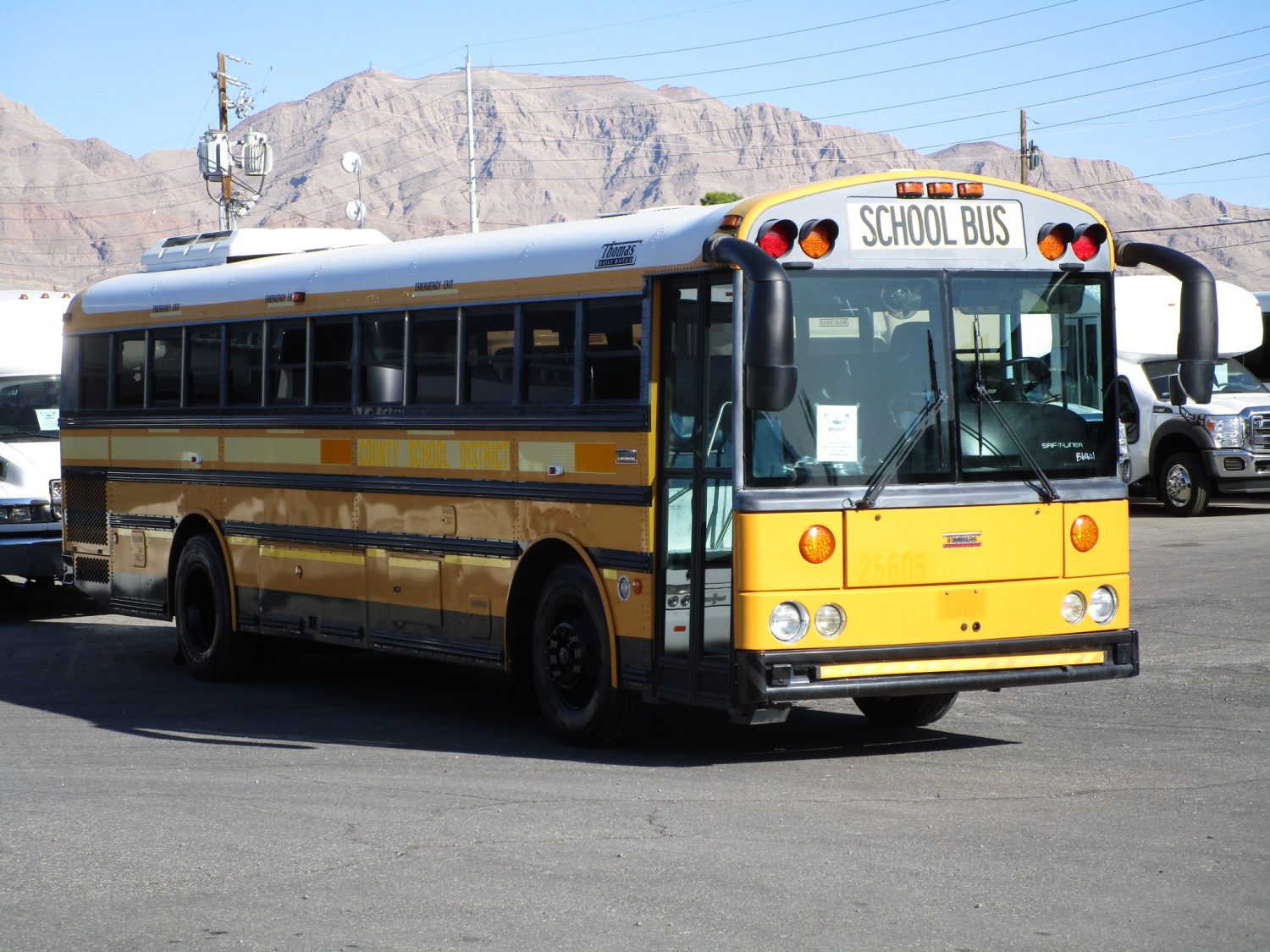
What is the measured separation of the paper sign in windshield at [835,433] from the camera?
8.24 m

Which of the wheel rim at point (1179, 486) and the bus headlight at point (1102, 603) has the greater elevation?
the wheel rim at point (1179, 486)

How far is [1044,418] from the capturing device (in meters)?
8.72

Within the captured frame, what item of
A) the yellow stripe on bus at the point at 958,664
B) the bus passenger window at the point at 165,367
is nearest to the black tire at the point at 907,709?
the yellow stripe on bus at the point at 958,664

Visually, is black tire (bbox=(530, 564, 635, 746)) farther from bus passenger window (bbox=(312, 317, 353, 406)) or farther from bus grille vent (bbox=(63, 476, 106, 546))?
bus grille vent (bbox=(63, 476, 106, 546))

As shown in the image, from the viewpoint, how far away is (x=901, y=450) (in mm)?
8320

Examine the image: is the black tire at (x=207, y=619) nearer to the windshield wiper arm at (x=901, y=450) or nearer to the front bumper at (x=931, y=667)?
the front bumper at (x=931, y=667)

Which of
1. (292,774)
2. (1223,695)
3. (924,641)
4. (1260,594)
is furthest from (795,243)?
(1260,594)

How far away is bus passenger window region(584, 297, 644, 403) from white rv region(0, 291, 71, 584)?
796 centimetres

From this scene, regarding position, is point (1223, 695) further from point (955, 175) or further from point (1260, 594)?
point (1260, 594)

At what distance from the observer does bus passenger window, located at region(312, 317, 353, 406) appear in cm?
1108

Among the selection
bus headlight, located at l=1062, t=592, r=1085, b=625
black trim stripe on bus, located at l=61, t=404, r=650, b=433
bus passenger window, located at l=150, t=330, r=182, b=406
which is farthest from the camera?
bus passenger window, located at l=150, t=330, r=182, b=406

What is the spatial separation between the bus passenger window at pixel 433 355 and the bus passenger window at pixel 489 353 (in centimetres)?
14

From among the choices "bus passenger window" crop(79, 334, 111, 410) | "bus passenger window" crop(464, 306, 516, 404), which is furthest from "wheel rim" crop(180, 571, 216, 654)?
"bus passenger window" crop(464, 306, 516, 404)

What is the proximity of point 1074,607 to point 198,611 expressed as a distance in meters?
6.76
